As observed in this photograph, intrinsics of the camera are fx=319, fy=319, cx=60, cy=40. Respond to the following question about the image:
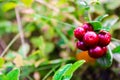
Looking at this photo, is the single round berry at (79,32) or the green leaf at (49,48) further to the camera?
the green leaf at (49,48)

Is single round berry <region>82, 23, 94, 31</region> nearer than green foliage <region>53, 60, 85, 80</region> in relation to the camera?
No

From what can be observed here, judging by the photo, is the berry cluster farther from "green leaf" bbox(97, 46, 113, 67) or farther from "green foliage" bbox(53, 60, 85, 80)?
"green foliage" bbox(53, 60, 85, 80)

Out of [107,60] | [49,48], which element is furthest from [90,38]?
[49,48]

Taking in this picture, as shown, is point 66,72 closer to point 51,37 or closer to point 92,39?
point 92,39

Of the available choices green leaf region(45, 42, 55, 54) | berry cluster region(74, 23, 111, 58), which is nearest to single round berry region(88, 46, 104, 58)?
berry cluster region(74, 23, 111, 58)

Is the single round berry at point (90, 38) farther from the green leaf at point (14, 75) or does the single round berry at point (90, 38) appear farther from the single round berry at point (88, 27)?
the green leaf at point (14, 75)

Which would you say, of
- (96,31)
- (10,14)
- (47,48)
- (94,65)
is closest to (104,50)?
(96,31)

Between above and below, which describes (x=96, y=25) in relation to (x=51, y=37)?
above

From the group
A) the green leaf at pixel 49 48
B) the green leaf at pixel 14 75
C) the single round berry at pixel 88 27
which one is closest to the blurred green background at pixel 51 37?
the green leaf at pixel 49 48
